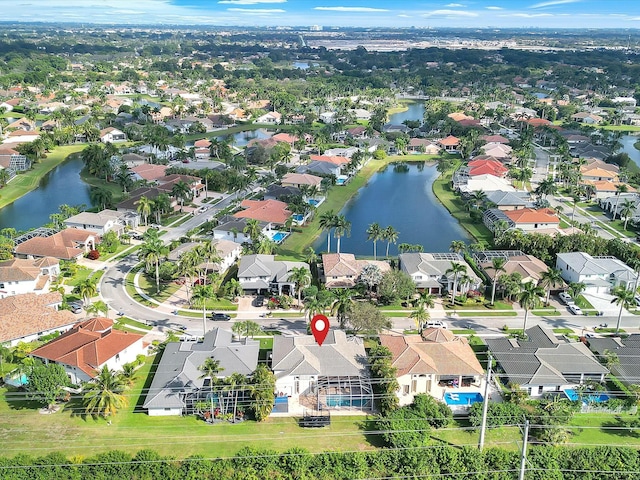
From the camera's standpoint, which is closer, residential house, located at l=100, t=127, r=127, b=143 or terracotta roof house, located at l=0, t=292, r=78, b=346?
terracotta roof house, located at l=0, t=292, r=78, b=346

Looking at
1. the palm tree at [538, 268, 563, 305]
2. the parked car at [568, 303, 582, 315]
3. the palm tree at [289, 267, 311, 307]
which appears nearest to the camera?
the palm tree at [538, 268, 563, 305]

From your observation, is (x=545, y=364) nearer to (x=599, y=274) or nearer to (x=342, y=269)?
(x=599, y=274)

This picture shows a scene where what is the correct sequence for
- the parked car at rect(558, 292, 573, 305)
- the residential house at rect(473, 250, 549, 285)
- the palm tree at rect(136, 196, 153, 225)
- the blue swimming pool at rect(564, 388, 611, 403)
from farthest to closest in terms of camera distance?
the palm tree at rect(136, 196, 153, 225), the residential house at rect(473, 250, 549, 285), the parked car at rect(558, 292, 573, 305), the blue swimming pool at rect(564, 388, 611, 403)

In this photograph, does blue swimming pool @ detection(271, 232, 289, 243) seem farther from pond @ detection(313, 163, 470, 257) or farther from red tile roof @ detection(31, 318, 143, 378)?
red tile roof @ detection(31, 318, 143, 378)

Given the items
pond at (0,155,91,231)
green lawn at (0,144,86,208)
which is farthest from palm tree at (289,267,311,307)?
green lawn at (0,144,86,208)

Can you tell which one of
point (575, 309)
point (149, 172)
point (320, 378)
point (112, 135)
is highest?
point (112, 135)

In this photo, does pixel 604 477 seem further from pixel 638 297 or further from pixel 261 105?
pixel 261 105

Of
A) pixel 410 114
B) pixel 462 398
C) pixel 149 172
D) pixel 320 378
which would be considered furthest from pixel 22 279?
pixel 410 114
